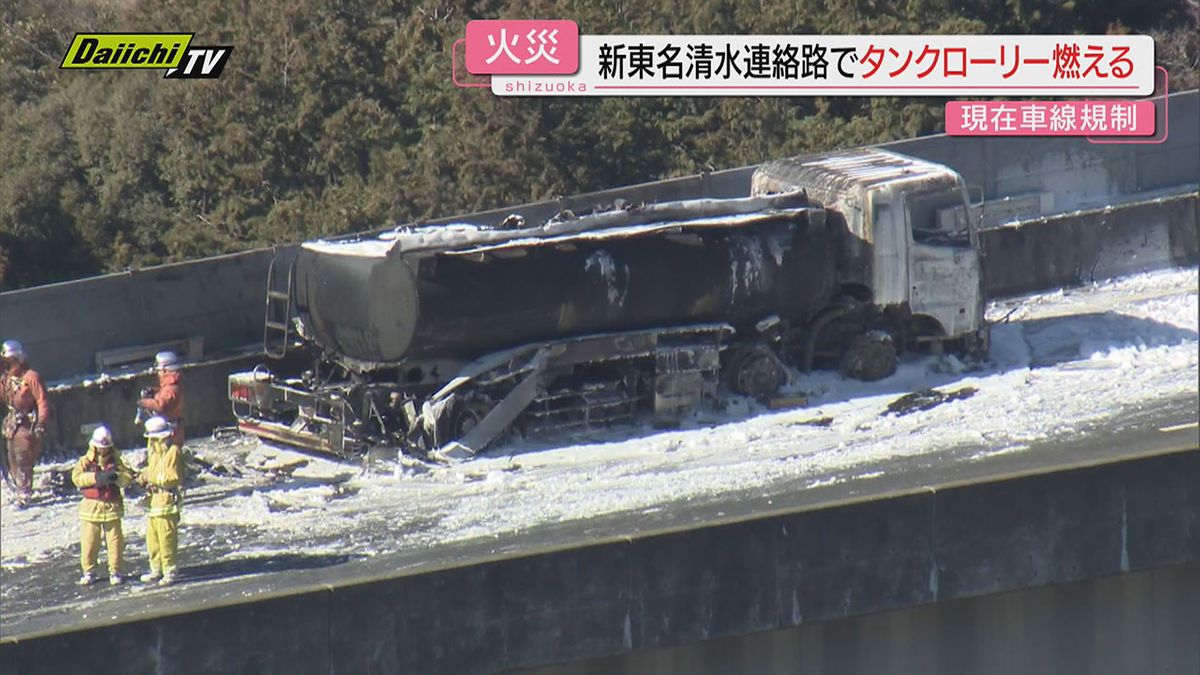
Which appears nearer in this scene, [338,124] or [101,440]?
[101,440]

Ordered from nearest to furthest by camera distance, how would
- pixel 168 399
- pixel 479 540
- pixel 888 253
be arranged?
pixel 479 540 → pixel 168 399 → pixel 888 253

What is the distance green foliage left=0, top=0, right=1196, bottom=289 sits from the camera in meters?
28.2

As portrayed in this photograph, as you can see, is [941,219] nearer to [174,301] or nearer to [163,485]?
[174,301]

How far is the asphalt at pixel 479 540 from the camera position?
1517 cm

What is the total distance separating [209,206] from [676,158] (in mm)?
7604

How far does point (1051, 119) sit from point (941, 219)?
5770mm

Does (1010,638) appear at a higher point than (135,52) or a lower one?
lower

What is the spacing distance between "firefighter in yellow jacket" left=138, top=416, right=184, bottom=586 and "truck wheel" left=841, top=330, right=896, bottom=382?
8630 mm

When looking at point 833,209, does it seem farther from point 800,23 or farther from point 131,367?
point 800,23

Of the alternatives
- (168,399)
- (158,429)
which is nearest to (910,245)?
(168,399)

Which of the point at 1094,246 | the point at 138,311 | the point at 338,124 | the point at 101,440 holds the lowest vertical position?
the point at 101,440

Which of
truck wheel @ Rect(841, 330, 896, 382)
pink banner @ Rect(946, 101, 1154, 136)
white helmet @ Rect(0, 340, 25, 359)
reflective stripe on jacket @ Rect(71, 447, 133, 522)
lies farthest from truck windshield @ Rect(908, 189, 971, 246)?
white helmet @ Rect(0, 340, 25, 359)

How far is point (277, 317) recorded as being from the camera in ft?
69.2

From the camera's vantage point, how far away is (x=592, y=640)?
38.1 ft
